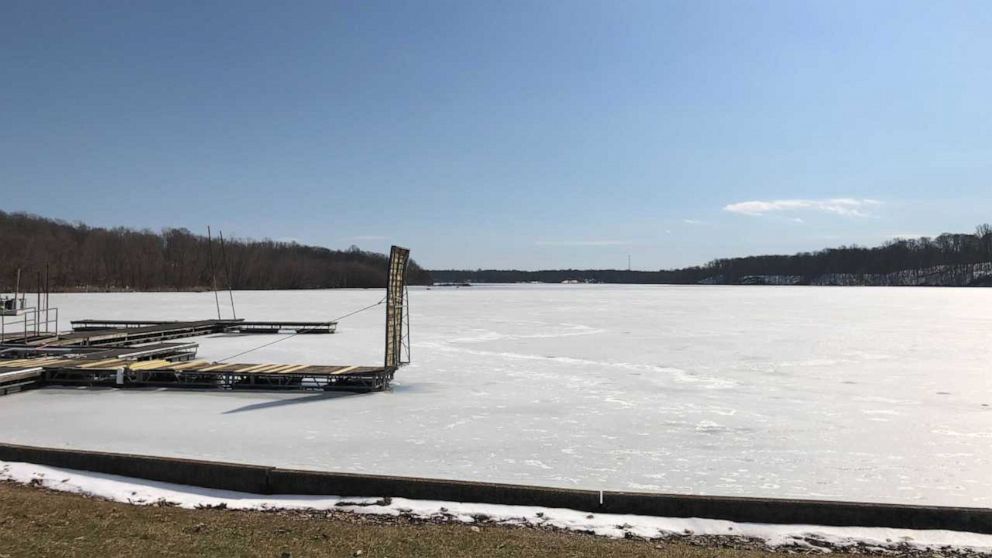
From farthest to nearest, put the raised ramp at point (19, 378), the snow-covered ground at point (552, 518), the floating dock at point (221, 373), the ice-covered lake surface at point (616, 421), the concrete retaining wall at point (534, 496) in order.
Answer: the floating dock at point (221, 373)
the raised ramp at point (19, 378)
the ice-covered lake surface at point (616, 421)
the concrete retaining wall at point (534, 496)
the snow-covered ground at point (552, 518)

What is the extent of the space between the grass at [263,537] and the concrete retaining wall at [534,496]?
1.42 feet

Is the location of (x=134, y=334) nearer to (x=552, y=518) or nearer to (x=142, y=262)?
(x=552, y=518)

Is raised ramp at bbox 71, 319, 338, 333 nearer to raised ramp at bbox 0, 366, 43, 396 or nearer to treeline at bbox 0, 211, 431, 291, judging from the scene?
raised ramp at bbox 0, 366, 43, 396

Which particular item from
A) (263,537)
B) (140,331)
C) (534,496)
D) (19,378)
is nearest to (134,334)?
(140,331)

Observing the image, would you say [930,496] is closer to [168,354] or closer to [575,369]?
[575,369]

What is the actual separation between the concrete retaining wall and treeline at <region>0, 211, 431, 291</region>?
64091 mm

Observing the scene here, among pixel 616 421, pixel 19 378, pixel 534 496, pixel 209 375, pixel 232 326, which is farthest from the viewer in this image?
pixel 232 326

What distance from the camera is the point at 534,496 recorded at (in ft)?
15.3

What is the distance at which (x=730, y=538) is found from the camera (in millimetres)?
4148

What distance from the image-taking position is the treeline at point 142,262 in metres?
72.8

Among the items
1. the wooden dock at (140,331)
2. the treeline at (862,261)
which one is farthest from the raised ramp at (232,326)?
the treeline at (862,261)

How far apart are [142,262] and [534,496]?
3579 inches

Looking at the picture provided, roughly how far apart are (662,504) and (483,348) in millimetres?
11375

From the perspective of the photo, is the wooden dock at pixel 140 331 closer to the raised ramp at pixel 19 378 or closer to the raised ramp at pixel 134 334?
the raised ramp at pixel 134 334
